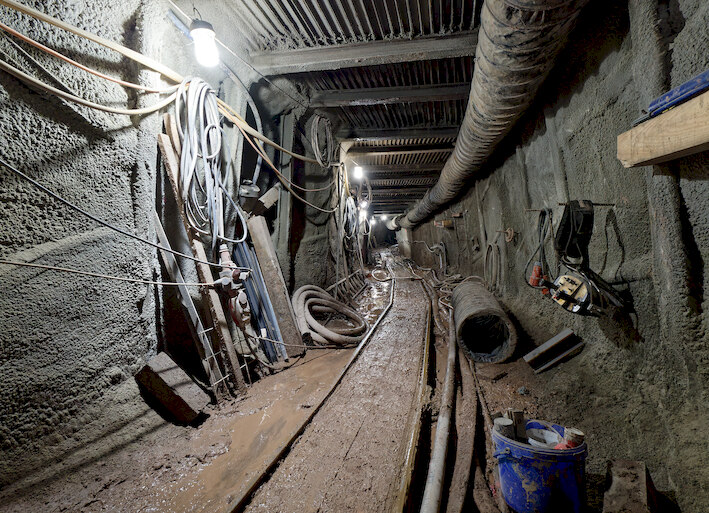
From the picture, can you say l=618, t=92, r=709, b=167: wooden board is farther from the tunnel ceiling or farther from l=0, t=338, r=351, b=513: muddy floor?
l=0, t=338, r=351, b=513: muddy floor

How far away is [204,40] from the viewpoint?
2.87 meters

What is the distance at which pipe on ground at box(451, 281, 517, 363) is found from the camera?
12.0ft

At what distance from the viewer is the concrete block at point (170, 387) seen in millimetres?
2523

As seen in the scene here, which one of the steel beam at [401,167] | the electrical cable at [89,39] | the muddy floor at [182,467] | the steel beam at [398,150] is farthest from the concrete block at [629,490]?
the steel beam at [401,167]

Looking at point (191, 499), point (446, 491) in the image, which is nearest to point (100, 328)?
point (191, 499)

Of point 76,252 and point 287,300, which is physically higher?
point 76,252

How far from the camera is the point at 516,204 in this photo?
4.70 meters

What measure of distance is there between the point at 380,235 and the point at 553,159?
95.8ft

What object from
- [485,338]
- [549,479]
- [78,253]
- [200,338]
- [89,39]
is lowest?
[485,338]

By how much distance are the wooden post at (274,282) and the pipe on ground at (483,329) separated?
7.57ft

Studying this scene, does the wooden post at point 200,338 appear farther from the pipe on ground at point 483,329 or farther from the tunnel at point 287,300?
the pipe on ground at point 483,329

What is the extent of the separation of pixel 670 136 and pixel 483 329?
12.4ft

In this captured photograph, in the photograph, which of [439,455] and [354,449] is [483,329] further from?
[354,449]

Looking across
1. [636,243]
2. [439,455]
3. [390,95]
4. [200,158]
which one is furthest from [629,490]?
[390,95]
